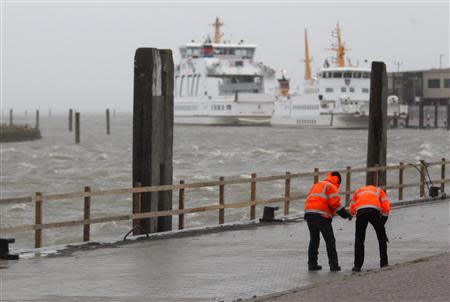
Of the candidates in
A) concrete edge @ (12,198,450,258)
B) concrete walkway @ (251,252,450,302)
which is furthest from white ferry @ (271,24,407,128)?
concrete walkway @ (251,252,450,302)

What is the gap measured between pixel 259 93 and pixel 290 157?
251 ft

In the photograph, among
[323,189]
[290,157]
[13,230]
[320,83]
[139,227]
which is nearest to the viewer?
[323,189]

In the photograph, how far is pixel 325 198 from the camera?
1307 cm

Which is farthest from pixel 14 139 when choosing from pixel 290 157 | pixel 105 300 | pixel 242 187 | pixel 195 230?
pixel 105 300

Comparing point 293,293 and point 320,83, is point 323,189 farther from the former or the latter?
point 320,83

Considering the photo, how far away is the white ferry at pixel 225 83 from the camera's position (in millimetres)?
139125

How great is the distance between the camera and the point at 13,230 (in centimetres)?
1448

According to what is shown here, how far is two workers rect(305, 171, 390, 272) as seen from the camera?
1294 centimetres

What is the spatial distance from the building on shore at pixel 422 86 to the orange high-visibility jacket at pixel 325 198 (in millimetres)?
126898

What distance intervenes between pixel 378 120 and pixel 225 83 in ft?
407

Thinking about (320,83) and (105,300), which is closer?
(105,300)

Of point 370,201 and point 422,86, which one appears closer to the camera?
point 370,201

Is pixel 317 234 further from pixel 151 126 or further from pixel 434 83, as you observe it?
pixel 434 83

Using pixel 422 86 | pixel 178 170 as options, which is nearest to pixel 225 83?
pixel 422 86
